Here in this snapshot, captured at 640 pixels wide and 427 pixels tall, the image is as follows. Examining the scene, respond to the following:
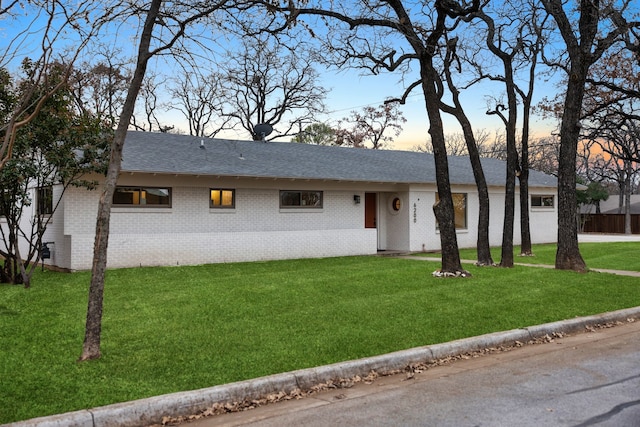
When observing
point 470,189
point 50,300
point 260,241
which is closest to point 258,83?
point 470,189

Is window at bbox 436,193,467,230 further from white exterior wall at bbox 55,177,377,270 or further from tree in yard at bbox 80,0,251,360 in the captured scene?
tree in yard at bbox 80,0,251,360

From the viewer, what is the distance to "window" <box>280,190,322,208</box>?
2092 centimetres

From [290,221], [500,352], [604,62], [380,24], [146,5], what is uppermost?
[604,62]

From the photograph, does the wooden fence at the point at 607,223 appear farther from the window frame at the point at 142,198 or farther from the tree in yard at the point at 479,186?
the window frame at the point at 142,198

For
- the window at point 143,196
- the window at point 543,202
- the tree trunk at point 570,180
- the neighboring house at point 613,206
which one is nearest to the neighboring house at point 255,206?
the window at point 143,196

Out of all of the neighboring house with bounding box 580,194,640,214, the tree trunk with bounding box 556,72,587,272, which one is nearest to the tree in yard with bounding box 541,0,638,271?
the tree trunk with bounding box 556,72,587,272

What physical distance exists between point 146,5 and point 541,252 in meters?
19.3

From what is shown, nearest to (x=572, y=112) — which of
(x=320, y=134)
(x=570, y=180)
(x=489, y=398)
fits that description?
(x=570, y=180)

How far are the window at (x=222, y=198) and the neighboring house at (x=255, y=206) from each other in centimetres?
4

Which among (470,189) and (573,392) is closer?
(573,392)

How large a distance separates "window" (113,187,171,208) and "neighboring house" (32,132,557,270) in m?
0.03

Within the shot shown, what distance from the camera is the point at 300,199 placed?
69.8 feet

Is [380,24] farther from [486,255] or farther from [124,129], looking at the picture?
[124,129]

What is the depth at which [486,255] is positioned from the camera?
17672mm
